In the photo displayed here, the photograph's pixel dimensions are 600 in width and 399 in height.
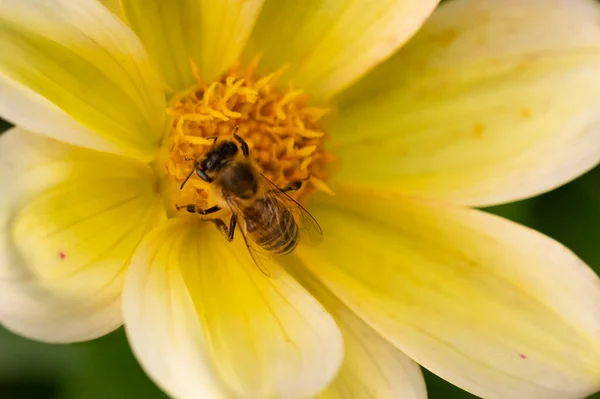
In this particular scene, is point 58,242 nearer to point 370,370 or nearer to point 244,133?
point 244,133

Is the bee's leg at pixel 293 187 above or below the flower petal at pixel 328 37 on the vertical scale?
below

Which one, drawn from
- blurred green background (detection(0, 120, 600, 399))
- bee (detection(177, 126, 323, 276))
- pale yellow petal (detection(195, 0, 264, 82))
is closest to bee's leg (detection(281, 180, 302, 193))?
bee (detection(177, 126, 323, 276))

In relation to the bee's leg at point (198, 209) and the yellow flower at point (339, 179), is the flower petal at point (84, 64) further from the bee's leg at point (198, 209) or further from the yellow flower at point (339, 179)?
the bee's leg at point (198, 209)

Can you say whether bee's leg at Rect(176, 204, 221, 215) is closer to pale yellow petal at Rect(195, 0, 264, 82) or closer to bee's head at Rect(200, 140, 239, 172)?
bee's head at Rect(200, 140, 239, 172)

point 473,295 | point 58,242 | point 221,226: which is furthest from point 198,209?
Answer: point 473,295

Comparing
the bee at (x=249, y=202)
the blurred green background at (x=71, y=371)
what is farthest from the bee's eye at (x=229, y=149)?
the blurred green background at (x=71, y=371)

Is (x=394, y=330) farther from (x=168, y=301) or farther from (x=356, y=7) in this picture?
(x=356, y=7)
